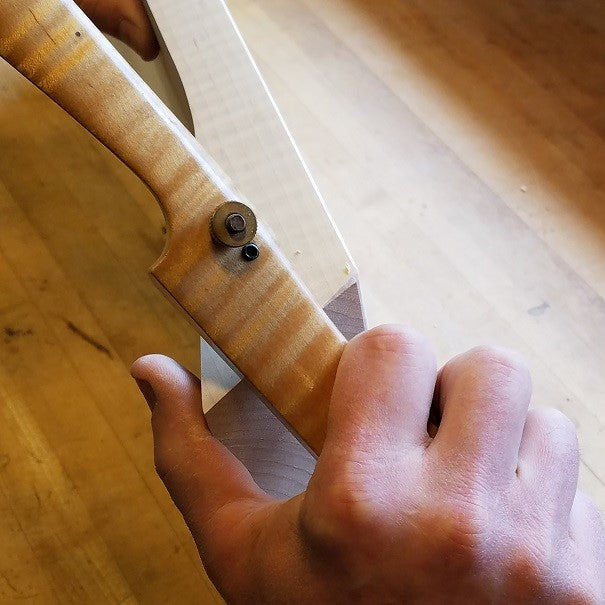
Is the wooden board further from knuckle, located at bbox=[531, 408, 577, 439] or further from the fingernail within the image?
knuckle, located at bbox=[531, 408, 577, 439]

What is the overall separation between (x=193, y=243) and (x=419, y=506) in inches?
6.7

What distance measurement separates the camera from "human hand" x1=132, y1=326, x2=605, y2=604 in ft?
0.95

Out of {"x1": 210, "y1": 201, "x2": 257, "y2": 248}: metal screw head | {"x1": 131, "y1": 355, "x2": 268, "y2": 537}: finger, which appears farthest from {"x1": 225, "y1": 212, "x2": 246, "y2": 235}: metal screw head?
{"x1": 131, "y1": 355, "x2": 268, "y2": 537}: finger

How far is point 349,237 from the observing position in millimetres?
594

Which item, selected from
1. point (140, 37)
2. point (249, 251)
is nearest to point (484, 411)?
point (249, 251)

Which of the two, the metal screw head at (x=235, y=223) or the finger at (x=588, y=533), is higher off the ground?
the metal screw head at (x=235, y=223)

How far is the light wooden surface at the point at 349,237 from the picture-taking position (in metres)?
0.49

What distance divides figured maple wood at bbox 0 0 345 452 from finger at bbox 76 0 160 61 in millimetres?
143

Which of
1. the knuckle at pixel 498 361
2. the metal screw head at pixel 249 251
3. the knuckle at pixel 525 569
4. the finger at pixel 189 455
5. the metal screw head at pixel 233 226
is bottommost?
the knuckle at pixel 525 569

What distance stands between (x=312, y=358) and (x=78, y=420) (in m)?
0.25

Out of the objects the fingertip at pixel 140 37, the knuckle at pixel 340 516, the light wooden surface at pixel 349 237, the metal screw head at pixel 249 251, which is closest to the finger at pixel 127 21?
the fingertip at pixel 140 37

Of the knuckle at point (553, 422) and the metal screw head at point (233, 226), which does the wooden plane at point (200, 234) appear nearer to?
the metal screw head at point (233, 226)

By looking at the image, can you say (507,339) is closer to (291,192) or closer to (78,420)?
(291,192)

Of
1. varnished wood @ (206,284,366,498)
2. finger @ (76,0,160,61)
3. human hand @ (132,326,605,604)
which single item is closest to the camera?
human hand @ (132,326,605,604)
